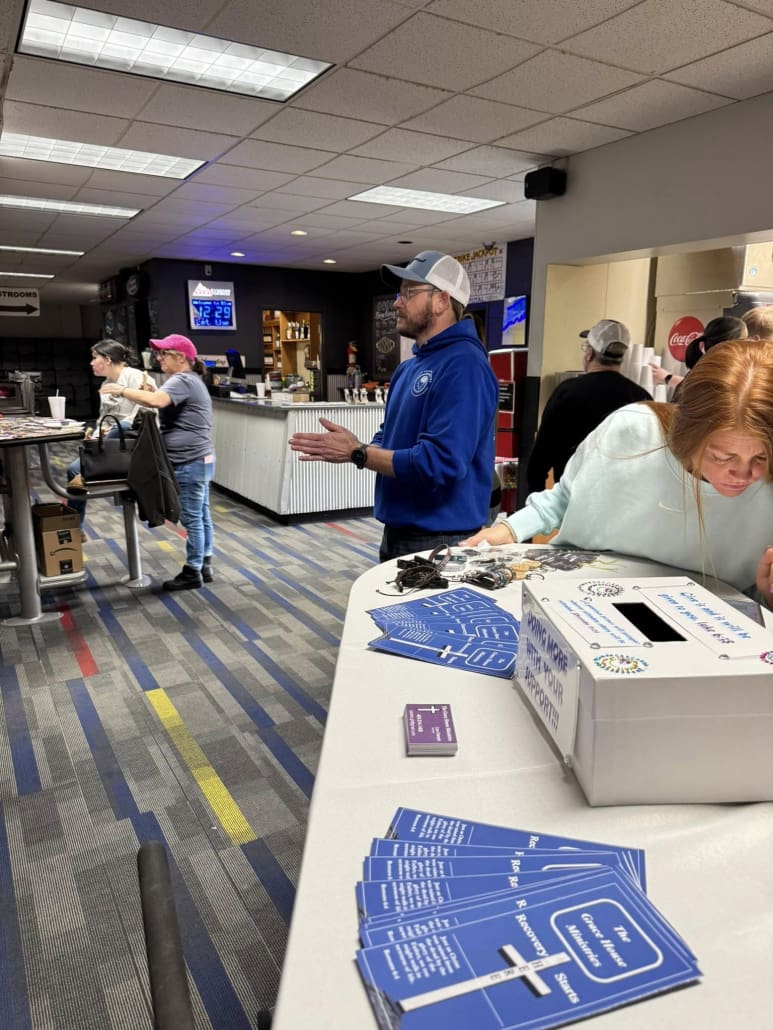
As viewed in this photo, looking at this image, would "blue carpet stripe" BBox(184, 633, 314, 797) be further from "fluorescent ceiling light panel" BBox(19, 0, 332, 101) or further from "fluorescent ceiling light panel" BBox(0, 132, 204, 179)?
"fluorescent ceiling light panel" BBox(0, 132, 204, 179)

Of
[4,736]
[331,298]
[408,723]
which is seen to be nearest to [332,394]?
[331,298]

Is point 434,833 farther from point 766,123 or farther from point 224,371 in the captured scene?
point 224,371

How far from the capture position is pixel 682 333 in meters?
4.79

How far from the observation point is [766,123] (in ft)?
11.1

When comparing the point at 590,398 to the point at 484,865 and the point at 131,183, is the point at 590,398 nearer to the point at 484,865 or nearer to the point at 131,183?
the point at 484,865

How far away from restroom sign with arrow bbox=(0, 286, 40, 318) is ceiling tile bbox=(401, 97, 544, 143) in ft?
39.3

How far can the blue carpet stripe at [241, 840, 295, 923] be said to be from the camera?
1.69 m

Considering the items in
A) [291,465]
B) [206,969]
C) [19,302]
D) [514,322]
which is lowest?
[206,969]

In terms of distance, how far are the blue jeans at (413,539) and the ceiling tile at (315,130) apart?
106 inches

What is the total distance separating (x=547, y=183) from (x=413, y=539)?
3.42m

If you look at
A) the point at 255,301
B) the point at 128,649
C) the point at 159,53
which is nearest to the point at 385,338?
the point at 255,301

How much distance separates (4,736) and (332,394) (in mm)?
8316

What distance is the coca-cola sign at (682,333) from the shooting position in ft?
15.4

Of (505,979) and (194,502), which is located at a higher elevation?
(505,979)
